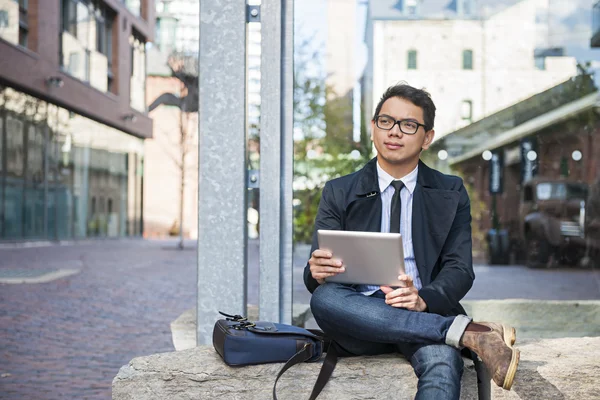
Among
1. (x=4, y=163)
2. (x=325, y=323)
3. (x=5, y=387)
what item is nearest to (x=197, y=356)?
(x=325, y=323)

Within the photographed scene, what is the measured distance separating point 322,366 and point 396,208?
0.71 meters

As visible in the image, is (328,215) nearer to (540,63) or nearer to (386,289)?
(386,289)

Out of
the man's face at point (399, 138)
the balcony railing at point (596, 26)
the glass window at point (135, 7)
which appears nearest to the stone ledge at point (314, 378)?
the man's face at point (399, 138)

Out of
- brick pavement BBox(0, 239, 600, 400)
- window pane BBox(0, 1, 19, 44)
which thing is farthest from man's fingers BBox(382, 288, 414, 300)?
window pane BBox(0, 1, 19, 44)

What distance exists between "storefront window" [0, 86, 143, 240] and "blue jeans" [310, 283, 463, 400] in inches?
365

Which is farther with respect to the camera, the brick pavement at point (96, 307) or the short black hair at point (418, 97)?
the brick pavement at point (96, 307)

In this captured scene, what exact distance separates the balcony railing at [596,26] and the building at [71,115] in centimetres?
336

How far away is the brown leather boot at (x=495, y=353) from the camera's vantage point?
282cm

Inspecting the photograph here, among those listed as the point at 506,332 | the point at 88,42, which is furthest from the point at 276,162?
the point at 88,42

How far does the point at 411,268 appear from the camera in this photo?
335 cm

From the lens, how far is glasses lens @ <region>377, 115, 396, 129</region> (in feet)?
11.2

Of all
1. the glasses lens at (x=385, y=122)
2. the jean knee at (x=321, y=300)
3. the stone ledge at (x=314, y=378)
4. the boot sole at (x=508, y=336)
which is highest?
the glasses lens at (x=385, y=122)

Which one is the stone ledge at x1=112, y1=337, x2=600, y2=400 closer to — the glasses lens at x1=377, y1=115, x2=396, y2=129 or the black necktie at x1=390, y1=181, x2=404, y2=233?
the black necktie at x1=390, y1=181, x2=404, y2=233

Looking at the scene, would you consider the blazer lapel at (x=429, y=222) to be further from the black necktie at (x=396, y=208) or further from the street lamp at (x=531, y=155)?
the street lamp at (x=531, y=155)
